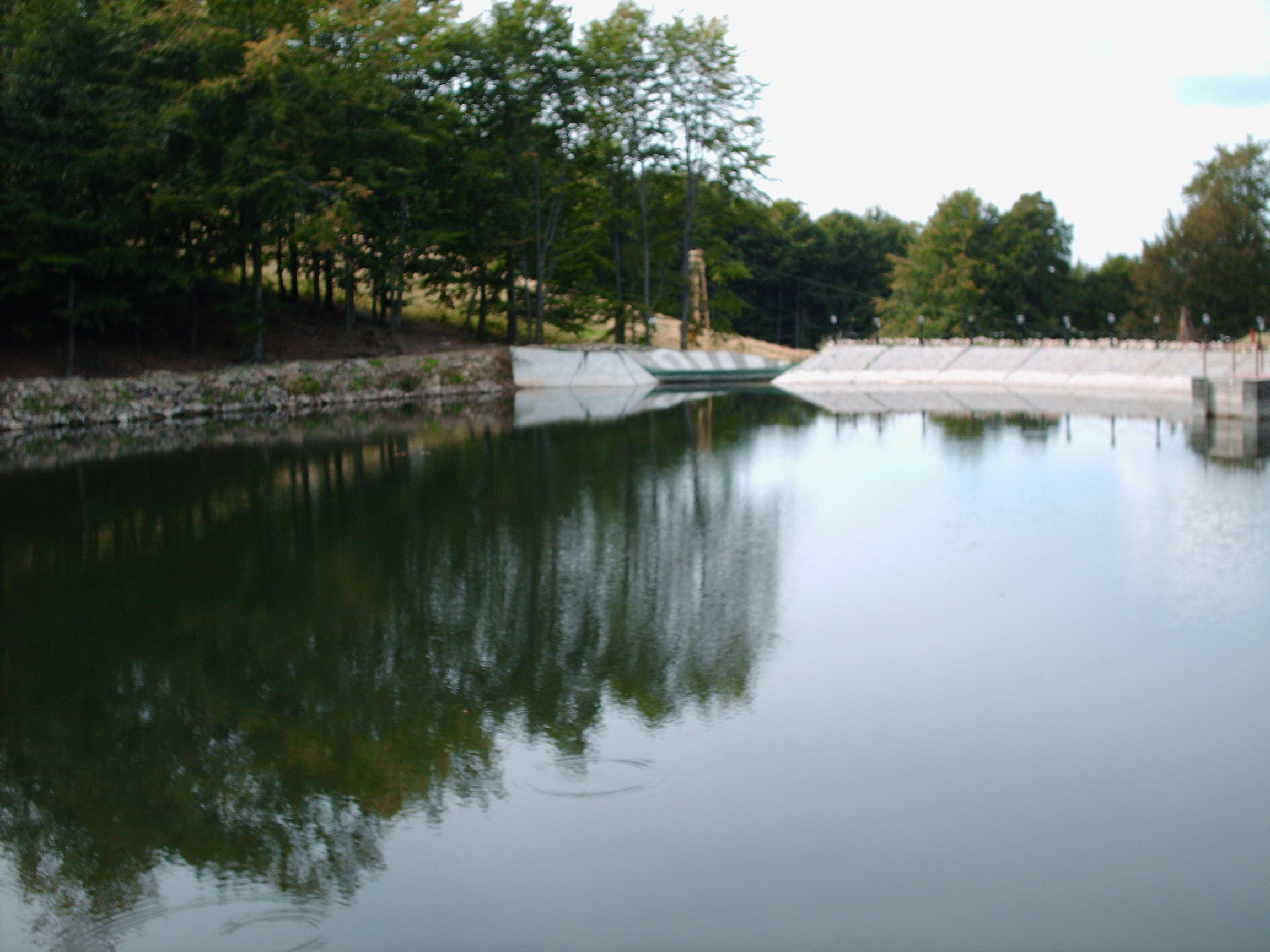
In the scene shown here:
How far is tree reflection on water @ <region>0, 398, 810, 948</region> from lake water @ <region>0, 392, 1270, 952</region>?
38 millimetres

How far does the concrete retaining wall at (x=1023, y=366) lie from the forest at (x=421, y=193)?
24.8 feet

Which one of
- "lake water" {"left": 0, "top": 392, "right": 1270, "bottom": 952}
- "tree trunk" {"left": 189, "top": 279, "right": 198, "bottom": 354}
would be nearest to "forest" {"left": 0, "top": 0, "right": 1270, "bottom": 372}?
"tree trunk" {"left": 189, "top": 279, "right": 198, "bottom": 354}

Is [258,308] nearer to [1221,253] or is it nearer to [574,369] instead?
[574,369]

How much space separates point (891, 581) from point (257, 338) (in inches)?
1158

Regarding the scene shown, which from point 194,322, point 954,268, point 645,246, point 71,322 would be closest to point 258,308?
point 194,322

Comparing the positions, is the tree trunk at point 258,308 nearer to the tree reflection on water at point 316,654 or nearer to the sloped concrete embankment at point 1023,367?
the tree reflection on water at point 316,654

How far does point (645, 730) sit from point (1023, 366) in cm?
3916

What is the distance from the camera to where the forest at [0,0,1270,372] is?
31203mm

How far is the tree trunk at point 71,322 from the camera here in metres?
31.3

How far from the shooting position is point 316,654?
29.3 ft

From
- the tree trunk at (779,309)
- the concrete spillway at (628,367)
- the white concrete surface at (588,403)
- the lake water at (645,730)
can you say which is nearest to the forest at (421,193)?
the concrete spillway at (628,367)

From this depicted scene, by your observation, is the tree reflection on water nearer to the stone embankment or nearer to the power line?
the stone embankment

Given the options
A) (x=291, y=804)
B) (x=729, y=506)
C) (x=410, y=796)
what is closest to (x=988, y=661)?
(x=410, y=796)

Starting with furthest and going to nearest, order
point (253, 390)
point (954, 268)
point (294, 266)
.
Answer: point (954, 268) → point (294, 266) → point (253, 390)
